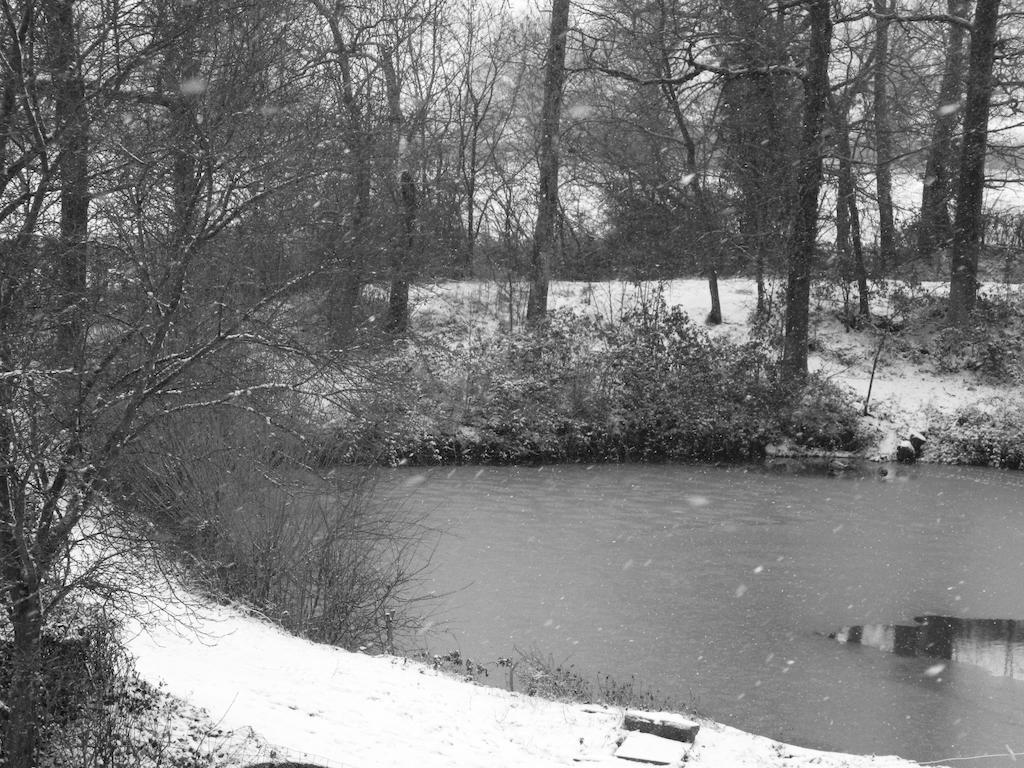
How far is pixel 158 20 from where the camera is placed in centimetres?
562

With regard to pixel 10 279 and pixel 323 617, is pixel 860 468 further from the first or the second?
pixel 10 279

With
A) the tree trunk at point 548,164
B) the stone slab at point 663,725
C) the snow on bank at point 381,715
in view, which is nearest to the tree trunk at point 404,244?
the tree trunk at point 548,164

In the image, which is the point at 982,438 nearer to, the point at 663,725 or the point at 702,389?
the point at 702,389

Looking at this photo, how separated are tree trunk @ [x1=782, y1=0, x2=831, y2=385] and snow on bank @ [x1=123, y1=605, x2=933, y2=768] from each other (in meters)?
14.8

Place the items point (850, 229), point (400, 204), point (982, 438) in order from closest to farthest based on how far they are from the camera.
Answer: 1. point (982, 438)
2. point (400, 204)
3. point (850, 229)

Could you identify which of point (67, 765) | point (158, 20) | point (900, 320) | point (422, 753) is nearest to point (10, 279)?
point (158, 20)

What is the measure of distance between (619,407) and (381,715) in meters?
14.8

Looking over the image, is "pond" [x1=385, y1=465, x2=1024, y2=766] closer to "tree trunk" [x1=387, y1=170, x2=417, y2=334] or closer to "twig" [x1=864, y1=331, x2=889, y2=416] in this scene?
"twig" [x1=864, y1=331, x2=889, y2=416]

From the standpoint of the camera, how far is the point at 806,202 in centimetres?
2120

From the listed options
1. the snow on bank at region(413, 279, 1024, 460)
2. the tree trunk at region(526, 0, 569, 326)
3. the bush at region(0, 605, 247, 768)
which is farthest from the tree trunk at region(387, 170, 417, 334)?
the bush at region(0, 605, 247, 768)

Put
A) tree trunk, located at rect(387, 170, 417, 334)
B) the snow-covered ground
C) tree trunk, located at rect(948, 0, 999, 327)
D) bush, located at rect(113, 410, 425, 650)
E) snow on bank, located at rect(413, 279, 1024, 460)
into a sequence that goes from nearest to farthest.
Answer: the snow-covered ground, bush, located at rect(113, 410, 425, 650), snow on bank, located at rect(413, 279, 1024, 460), tree trunk, located at rect(948, 0, 999, 327), tree trunk, located at rect(387, 170, 417, 334)

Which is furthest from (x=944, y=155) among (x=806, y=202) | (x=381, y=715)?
(x=381, y=715)

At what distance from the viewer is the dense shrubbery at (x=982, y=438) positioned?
19.8 meters

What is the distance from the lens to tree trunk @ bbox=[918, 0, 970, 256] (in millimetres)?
23703
